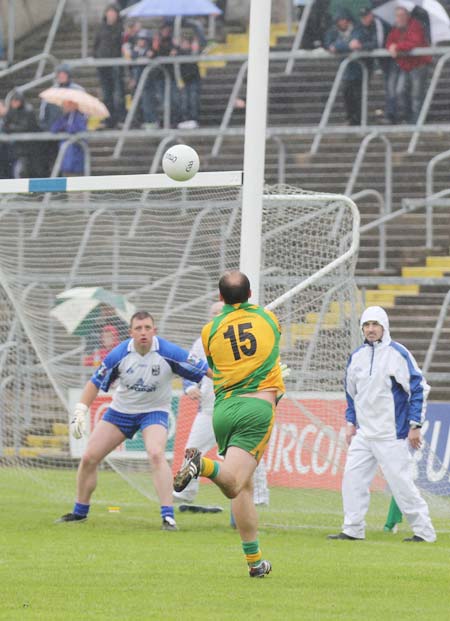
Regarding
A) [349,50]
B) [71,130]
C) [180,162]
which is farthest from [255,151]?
[71,130]

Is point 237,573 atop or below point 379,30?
below

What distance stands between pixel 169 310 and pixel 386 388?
5058 mm

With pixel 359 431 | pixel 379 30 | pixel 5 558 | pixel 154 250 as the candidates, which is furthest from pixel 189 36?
pixel 5 558

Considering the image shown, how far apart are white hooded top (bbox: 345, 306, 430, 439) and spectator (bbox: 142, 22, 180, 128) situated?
1369cm

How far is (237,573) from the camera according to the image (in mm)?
10406

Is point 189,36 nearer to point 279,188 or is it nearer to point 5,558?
point 279,188

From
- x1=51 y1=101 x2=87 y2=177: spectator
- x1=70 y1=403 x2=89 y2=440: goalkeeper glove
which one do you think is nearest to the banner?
x1=70 y1=403 x2=89 y2=440: goalkeeper glove

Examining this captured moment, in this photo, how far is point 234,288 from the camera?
34.4ft

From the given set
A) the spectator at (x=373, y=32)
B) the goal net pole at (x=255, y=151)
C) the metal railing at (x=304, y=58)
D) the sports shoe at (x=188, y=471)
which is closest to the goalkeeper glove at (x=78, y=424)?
the goal net pole at (x=255, y=151)

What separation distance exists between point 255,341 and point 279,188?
4.55 meters

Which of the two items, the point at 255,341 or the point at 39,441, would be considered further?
the point at 39,441

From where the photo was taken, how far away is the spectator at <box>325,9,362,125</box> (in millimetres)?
24547

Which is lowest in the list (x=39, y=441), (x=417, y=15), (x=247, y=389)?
(x=39, y=441)

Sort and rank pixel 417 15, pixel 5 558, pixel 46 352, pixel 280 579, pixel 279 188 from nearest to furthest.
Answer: pixel 280 579 → pixel 5 558 → pixel 279 188 → pixel 46 352 → pixel 417 15
